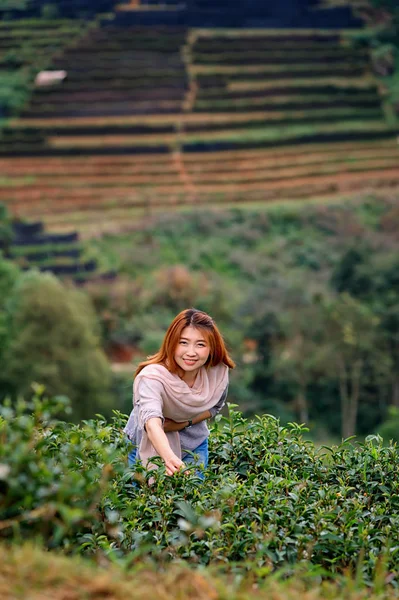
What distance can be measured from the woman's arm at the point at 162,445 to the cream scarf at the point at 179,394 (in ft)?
0.39

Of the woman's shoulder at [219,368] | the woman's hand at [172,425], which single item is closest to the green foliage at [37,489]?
the woman's hand at [172,425]

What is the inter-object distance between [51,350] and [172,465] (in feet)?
57.3

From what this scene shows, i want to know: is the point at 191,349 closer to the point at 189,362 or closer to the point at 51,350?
the point at 189,362

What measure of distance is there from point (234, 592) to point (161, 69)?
41017mm

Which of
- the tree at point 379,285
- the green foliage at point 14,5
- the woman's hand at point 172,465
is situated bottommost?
the tree at point 379,285

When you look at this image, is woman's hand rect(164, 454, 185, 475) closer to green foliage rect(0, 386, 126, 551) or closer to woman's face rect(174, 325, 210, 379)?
woman's face rect(174, 325, 210, 379)

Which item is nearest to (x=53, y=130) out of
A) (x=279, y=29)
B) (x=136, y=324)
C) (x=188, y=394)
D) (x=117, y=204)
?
(x=117, y=204)

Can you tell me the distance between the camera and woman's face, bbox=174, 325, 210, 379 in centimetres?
357

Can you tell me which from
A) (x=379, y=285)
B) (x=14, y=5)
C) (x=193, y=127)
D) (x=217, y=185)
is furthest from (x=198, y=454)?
(x=14, y=5)

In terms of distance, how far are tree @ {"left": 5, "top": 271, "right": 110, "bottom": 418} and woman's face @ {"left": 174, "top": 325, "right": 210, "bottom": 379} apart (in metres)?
16.8

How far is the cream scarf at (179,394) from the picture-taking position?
11.5ft

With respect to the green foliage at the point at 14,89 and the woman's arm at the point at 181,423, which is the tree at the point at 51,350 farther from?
the green foliage at the point at 14,89

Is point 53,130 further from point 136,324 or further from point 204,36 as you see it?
point 136,324

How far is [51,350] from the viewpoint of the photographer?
66.9 ft
